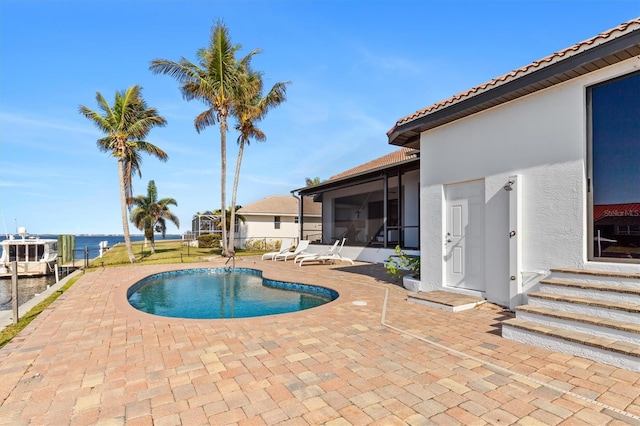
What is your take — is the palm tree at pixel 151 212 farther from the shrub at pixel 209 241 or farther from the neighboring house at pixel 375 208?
the neighboring house at pixel 375 208

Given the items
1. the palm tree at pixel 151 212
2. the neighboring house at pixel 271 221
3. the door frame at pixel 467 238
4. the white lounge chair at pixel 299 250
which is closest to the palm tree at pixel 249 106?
the white lounge chair at pixel 299 250

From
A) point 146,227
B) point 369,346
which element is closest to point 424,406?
point 369,346

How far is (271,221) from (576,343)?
28555 mm

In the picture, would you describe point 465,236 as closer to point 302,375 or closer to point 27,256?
point 302,375

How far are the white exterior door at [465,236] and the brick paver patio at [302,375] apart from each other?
1142mm

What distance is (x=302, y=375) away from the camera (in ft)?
11.3

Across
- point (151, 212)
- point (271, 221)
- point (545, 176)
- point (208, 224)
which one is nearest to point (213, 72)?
point (271, 221)

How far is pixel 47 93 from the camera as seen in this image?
48.6ft

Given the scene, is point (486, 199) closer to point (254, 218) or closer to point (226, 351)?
point (226, 351)

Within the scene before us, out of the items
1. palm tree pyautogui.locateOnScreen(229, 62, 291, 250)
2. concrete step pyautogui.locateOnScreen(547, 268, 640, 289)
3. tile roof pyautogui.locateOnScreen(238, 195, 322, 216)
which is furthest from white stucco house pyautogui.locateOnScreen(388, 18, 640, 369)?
tile roof pyautogui.locateOnScreen(238, 195, 322, 216)

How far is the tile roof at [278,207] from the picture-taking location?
100 feet

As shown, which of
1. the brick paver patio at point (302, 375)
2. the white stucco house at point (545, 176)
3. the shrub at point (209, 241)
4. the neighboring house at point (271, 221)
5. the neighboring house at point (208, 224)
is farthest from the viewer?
the neighboring house at point (208, 224)

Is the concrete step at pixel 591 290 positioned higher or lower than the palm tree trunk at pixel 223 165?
lower

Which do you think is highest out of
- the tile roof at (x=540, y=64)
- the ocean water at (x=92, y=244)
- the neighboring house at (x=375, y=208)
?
the tile roof at (x=540, y=64)
